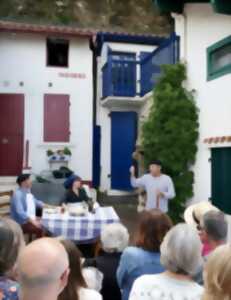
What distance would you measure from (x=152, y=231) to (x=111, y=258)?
51cm

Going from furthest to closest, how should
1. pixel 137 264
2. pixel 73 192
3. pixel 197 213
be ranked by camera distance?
pixel 73 192, pixel 197 213, pixel 137 264

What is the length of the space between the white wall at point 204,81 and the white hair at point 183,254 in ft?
17.3

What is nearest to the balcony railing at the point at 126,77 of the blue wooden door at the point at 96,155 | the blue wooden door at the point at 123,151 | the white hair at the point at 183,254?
the blue wooden door at the point at 123,151

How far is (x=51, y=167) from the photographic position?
1195cm

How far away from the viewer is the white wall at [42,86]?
1199 centimetres

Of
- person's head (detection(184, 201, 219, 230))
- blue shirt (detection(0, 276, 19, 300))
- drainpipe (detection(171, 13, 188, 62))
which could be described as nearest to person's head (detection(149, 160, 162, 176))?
person's head (detection(184, 201, 219, 230))

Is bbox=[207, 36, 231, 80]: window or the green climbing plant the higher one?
bbox=[207, 36, 231, 80]: window

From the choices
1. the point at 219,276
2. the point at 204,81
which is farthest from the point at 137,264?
the point at 204,81

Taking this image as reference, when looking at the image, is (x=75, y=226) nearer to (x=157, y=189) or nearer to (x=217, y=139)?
(x=157, y=189)

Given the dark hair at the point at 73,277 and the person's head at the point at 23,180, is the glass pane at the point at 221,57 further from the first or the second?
the dark hair at the point at 73,277

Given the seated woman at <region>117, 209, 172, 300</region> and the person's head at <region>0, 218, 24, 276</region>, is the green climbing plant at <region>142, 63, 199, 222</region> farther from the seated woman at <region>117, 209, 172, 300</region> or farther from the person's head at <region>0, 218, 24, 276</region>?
the person's head at <region>0, 218, 24, 276</region>

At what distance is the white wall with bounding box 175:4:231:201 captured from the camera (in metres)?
7.46

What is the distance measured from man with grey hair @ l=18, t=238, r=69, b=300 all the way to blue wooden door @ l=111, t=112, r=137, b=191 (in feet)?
36.2

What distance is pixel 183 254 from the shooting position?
221 cm
